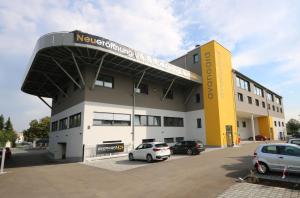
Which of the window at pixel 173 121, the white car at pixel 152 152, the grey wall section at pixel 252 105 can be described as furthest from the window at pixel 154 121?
the grey wall section at pixel 252 105

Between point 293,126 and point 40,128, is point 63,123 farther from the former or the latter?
point 293,126

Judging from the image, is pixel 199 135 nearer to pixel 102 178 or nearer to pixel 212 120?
pixel 212 120

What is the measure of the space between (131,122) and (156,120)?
4.43 m

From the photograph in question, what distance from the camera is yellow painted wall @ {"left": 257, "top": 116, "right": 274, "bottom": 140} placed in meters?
45.2

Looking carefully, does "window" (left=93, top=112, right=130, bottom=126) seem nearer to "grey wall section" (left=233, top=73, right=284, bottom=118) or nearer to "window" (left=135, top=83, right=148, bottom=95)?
"window" (left=135, top=83, right=148, bottom=95)

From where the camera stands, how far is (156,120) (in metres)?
26.5

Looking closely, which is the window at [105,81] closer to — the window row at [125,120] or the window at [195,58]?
the window row at [125,120]

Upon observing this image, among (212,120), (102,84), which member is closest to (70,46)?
(102,84)

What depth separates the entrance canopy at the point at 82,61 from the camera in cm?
1653

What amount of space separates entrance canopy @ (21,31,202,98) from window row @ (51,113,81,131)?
3.40 m

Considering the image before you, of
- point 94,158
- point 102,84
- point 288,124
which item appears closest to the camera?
point 94,158

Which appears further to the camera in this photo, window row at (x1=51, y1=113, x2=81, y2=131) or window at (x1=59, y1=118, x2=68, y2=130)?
window at (x1=59, y1=118, x2=68, y2=130)

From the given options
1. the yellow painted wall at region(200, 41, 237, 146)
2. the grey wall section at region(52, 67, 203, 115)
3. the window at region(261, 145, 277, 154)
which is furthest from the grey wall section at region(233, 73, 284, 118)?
the window at region(261, 145, 277, 154)

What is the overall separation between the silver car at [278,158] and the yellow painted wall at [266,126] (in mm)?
40129
